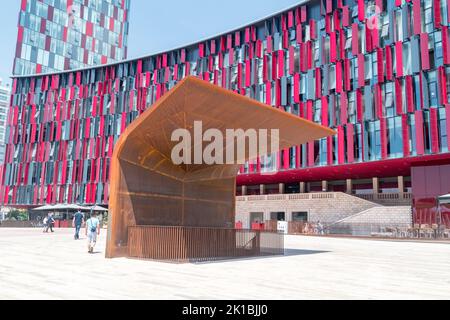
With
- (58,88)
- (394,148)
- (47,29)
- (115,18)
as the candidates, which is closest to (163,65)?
(58,88)

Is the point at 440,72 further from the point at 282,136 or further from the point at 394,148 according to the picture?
the point at 282,136

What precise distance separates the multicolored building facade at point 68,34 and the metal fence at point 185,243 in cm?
8583

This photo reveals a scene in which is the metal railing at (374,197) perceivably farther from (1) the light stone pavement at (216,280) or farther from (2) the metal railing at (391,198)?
(1) the light stone pavement at (216,280)

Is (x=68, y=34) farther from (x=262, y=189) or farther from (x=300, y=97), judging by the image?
(x=300, y=97)

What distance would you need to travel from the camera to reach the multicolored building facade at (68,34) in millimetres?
85625

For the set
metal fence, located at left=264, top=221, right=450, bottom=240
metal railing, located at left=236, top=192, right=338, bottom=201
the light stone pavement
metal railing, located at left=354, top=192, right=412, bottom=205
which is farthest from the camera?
metal railing, located at left=236, top=192, right=338, bottom=201

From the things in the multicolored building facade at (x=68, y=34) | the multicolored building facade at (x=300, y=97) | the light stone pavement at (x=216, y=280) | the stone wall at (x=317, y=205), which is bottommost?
the light stone pavement at (x=216, y=280)

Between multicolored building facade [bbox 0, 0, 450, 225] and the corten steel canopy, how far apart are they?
2485 centimetres

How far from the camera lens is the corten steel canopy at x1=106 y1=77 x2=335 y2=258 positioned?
11859 millimetres

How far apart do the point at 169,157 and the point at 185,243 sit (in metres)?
4.17

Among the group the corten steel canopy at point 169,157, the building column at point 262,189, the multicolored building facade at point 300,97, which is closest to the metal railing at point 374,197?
the multicolored building facade at point 300,97

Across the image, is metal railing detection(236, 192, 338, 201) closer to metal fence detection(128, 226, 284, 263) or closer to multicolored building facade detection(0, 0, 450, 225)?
multicolored building facade detection(0, 0, 450, 225)

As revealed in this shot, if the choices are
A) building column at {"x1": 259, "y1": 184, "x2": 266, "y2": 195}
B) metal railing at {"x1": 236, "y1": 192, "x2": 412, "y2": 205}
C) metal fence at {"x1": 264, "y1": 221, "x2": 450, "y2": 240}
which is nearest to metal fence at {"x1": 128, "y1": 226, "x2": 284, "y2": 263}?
metal fence at {"x1": 264, "y1": 221, "x2": 450, "y2": 240}

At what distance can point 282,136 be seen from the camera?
15078 mm
